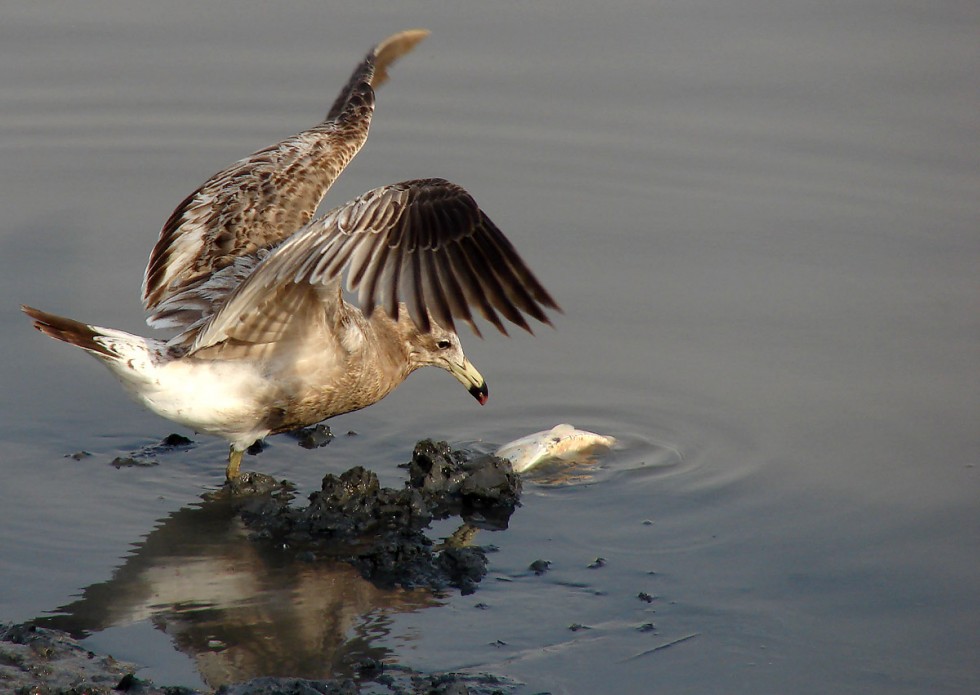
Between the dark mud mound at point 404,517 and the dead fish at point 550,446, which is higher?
the dead fish at point 550,446

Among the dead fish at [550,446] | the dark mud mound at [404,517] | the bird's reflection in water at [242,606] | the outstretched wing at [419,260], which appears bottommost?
the bird's reflection in water at [242,606]

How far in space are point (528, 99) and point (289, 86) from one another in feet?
5.39

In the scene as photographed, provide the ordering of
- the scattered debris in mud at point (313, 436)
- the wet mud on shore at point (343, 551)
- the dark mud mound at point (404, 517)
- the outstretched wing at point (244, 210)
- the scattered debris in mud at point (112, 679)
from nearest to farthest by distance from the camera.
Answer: the scattered debris in mud at point (112, 679), the wet mud on shore at point (343, 551), the dark mud mound at point (404, 517), the scattered debris in mud at point (313, 436), the outstretched wing at point (244, 210)

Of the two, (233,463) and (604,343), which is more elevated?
(604,343)

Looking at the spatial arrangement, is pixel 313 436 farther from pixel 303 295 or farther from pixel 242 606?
pixel 242 606

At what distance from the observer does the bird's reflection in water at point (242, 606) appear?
4.70 meters

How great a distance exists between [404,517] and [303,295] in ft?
3.23

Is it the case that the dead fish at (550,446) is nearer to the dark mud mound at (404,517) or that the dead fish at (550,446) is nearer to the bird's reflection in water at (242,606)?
the dark mud mound at (404,517)

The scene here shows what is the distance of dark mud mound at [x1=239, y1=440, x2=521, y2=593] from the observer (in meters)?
5.34

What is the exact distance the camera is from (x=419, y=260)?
5.16m

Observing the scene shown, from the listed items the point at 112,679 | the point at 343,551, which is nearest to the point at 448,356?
the point at 343,551

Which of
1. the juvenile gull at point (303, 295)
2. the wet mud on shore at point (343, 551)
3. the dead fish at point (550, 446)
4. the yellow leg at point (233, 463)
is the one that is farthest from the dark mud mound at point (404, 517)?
the juvenile gull at point (303, 295)

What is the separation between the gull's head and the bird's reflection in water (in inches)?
54.7

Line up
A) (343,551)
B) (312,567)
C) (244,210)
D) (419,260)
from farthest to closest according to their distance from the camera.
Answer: (244,210), (343,551), (312,567), (419,260)
